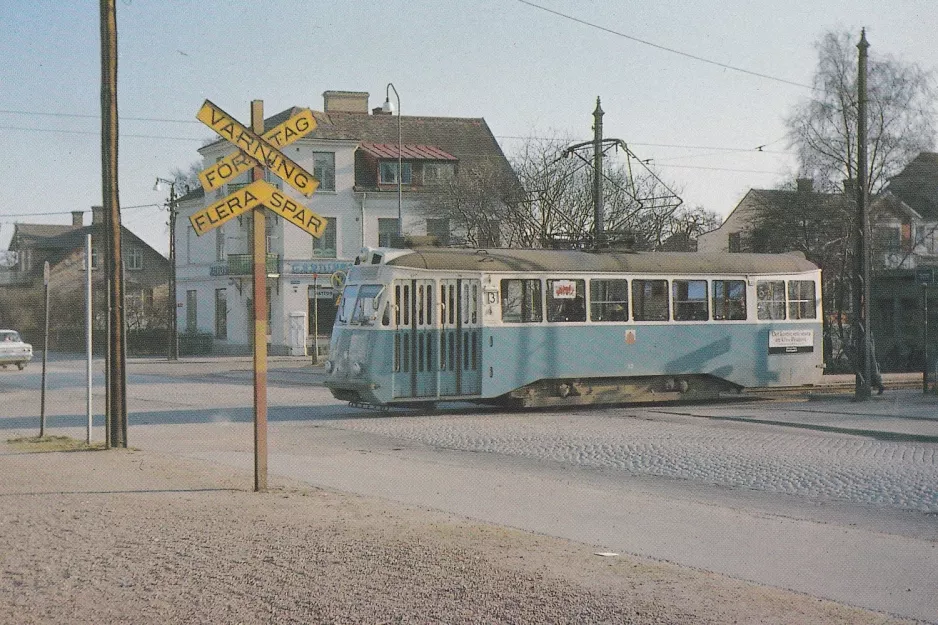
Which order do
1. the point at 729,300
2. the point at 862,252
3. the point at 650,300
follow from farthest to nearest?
the point at 729,300 < the point at 862,252 < the point at 650,300

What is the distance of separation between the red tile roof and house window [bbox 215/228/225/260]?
917cm

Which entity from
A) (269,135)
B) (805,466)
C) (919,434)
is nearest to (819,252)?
(919,434)

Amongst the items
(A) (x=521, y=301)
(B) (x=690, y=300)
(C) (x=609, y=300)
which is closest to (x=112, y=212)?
(A) (x=521, y=301)

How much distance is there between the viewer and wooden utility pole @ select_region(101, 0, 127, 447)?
15242 millimetres

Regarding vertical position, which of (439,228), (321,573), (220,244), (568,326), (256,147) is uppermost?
(439,228)

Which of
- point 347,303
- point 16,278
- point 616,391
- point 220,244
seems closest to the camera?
point 347,303

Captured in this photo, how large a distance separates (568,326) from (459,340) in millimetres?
2400

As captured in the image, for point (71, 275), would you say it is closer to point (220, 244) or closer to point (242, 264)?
point (220, 244)

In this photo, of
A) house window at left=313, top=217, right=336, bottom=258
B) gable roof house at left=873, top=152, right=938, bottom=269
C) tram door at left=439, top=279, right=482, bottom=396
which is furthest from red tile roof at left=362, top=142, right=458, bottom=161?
tram door at left=439, top=279, right=482, bottom=396

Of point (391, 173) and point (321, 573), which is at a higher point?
point (391, 173)

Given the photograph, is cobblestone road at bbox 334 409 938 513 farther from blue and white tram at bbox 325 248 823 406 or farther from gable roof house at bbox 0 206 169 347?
gable roof house at bbox 0 206 169 347

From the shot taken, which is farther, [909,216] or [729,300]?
[909,216]

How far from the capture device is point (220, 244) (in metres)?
61.8

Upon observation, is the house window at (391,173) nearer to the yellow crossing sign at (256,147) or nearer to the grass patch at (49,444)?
the grass patch at (49,444)
